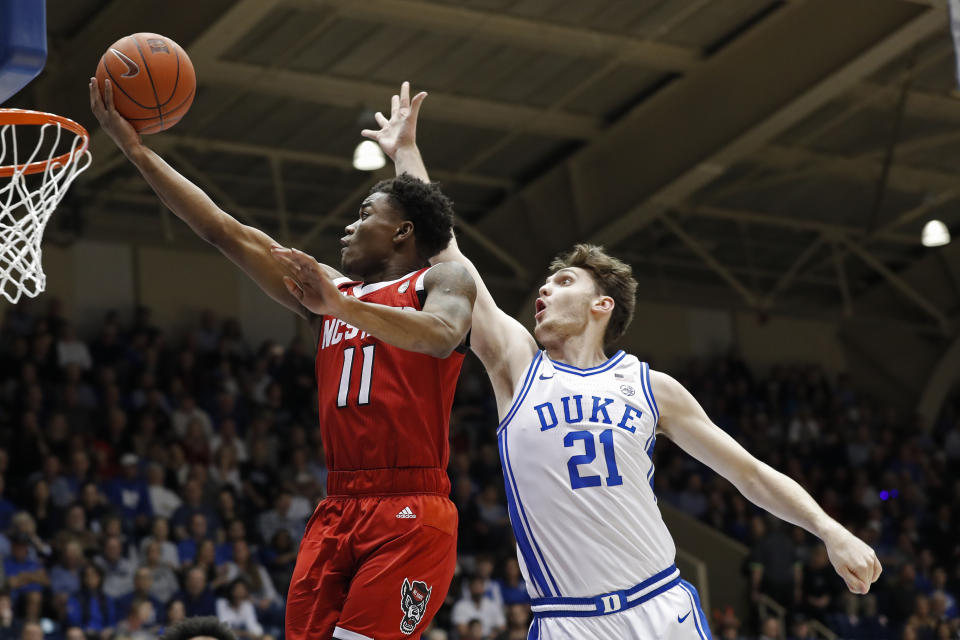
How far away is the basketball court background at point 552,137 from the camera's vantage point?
15883 millimetres

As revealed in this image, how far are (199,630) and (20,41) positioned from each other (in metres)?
2.07

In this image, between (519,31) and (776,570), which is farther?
(776,570)

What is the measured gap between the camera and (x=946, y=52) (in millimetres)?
18391

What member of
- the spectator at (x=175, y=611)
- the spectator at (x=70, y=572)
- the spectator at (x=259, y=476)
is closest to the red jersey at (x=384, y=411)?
the spectator at (x=175, y=611)

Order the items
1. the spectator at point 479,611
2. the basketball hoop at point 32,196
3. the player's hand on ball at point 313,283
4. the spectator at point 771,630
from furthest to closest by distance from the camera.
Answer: the spectator at point 771,630, the spectator at point 479,611, the basketball hoop at point 32,196, the player's hand on ball at point 313,283

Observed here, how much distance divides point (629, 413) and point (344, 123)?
14134 millimetres

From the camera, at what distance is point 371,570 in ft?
14.9

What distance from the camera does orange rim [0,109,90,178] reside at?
17.5ft

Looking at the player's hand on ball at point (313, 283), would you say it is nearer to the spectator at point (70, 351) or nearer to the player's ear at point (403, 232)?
the player's ear at point (403, 232)

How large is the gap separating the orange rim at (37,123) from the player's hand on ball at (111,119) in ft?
1.85

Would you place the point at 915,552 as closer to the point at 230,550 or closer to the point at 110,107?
the point at 230,550

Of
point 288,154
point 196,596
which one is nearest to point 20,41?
point 196,596

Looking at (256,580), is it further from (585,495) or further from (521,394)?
(585,495)

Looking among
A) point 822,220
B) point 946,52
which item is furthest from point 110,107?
point 822,220
